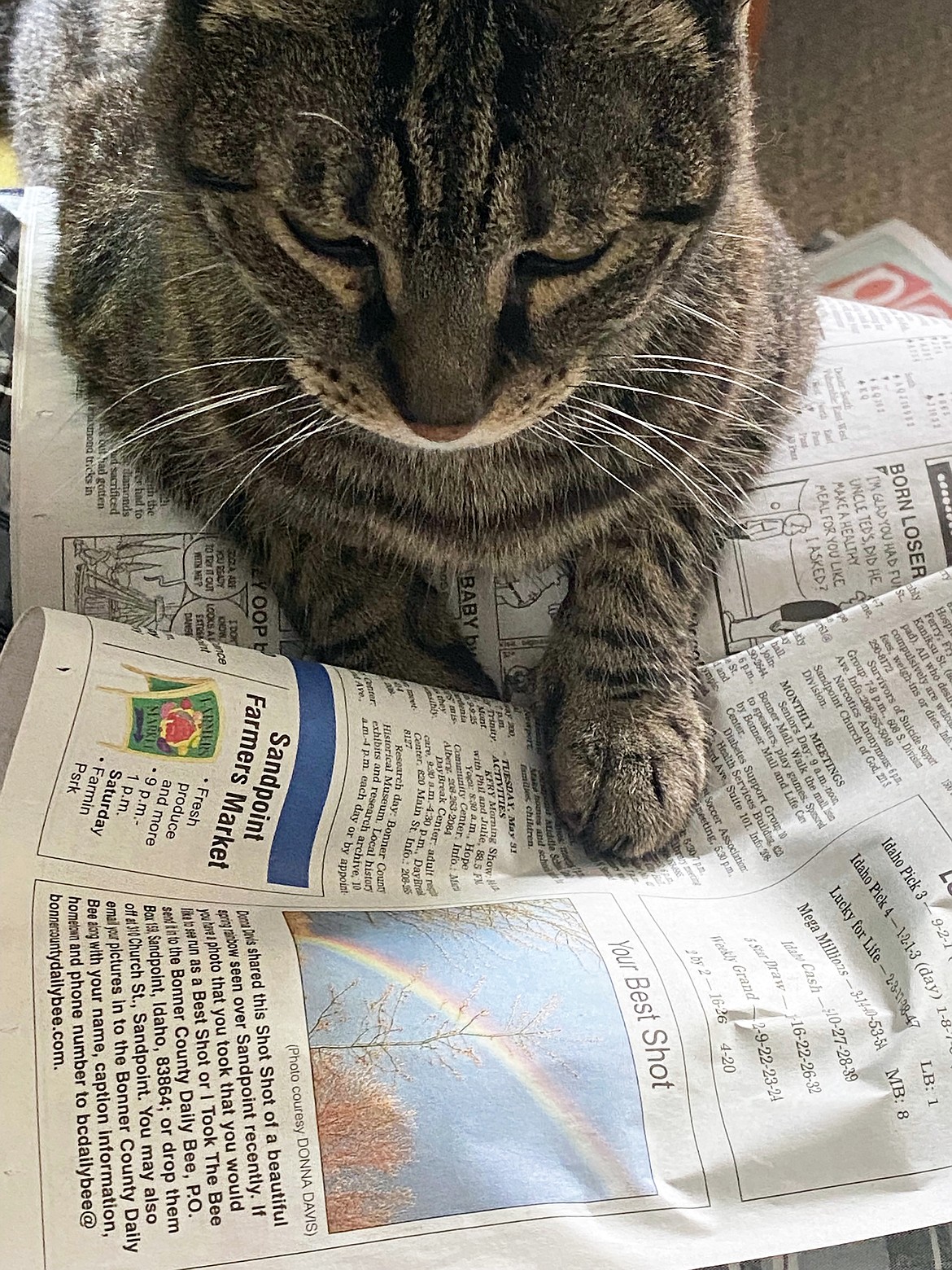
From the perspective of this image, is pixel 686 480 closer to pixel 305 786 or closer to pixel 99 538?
pixel 305 786

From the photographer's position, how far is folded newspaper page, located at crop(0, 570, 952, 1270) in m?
0.67

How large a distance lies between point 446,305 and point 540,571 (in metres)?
0.41

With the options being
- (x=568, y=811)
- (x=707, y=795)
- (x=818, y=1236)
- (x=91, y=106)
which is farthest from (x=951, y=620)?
(x=91, y=106)

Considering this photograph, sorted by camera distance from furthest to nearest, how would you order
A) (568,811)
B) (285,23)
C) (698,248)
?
(568,811), (698,248), (285,23)

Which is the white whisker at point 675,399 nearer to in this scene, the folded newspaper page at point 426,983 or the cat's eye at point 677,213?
the cat's eye at point 677,213

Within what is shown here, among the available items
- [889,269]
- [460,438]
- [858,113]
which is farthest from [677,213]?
[858,113]

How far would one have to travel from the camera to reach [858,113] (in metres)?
1.60

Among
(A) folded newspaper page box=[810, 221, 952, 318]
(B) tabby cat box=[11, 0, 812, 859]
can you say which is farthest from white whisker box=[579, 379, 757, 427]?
(A) folded newspaper page box=[810, 221, 952, 318]

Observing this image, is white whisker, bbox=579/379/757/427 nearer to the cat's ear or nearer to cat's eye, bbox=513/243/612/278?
cat's eye, bbox=513/243/612/278

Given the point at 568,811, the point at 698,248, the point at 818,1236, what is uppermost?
the point at 698,248

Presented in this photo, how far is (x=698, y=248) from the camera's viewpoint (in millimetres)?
774

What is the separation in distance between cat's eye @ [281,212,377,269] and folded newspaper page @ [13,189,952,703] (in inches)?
15.1

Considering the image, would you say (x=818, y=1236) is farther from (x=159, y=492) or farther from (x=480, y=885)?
(x=159, y=492)

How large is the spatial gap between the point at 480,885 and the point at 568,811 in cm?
10
